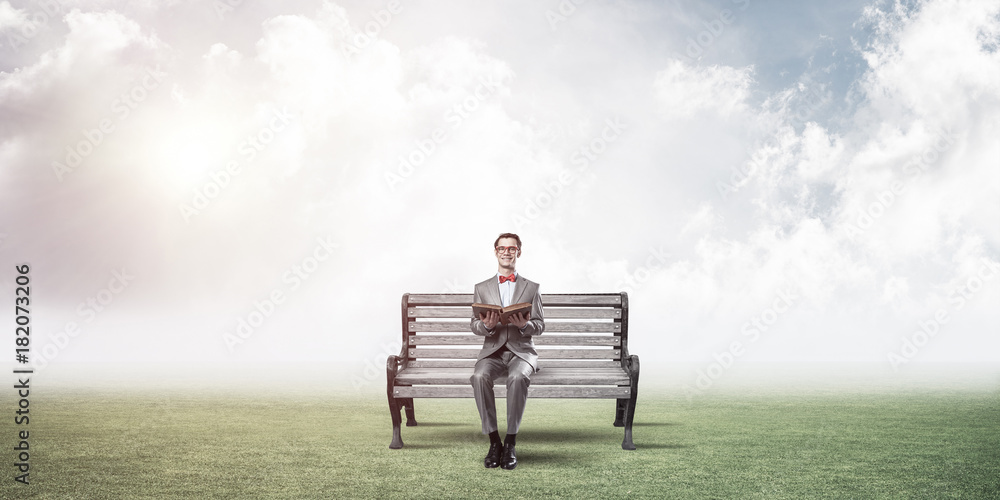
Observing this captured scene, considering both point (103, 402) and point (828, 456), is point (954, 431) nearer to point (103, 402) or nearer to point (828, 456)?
point (828, 456)

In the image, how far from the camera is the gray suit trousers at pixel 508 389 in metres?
5.66

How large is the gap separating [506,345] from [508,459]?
1117 mm

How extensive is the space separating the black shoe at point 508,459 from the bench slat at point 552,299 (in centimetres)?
205

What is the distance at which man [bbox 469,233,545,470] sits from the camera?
5613mm

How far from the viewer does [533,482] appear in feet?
16.2

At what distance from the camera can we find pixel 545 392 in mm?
6191

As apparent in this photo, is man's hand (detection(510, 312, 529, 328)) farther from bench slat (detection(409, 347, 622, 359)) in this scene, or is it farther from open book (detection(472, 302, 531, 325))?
bench slat (detection(409, 347, 622, 359))

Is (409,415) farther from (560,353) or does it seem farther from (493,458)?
(493,458)

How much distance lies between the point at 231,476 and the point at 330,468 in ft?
2.52

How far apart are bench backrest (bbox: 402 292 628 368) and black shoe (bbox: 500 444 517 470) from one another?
1.72 meters

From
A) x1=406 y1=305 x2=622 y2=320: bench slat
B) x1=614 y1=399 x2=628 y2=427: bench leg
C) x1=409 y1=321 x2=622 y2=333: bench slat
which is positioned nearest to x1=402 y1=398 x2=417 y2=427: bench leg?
x1=409 y1=321 x2=622 y2=333: bench slat

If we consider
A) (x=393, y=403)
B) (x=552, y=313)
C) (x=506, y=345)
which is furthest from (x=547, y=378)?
(x=393, y=403)

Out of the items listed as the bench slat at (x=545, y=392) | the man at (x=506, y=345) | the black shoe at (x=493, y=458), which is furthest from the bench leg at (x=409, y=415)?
the black shoe at (x=493, y=458)

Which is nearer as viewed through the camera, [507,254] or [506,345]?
[507,254]
